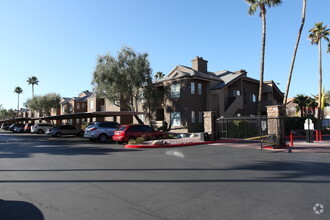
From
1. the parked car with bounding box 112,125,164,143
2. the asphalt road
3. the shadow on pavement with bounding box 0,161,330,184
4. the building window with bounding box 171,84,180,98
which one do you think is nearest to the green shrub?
the parked car with bounding box 112,125,164,143

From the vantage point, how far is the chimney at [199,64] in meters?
30.3

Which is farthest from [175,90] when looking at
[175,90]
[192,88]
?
[192,88]

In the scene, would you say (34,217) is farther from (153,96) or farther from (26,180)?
(153,96)

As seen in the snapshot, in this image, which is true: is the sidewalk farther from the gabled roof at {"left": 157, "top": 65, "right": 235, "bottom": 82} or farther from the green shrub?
the gabled roof at {"left": 157, "top": 65, "right": 235, "bottom": 82}

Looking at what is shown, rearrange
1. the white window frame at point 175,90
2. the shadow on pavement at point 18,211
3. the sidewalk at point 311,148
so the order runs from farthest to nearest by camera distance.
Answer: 1. the white window frame at point 175,90
2. the sidewalk at point 311,148
3. the shadow on pavement at point 18,211

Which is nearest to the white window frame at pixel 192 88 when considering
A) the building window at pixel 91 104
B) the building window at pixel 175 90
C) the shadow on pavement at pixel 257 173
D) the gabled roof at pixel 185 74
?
the gabled roof at pixel 185 74

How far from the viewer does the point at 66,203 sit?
16.1 feet

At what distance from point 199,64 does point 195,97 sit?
5.34 meters

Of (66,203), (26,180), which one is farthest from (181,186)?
(26,180)

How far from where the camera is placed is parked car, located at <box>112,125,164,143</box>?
17.7m

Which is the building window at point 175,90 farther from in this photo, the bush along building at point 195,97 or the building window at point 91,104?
the building window at point 91,104

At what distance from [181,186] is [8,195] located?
3.99 meters

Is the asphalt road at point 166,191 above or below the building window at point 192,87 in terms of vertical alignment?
below

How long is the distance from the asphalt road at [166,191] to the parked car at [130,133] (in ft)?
28.4
